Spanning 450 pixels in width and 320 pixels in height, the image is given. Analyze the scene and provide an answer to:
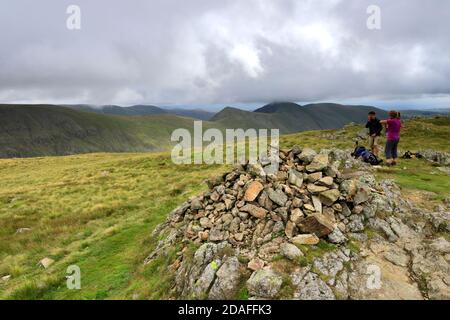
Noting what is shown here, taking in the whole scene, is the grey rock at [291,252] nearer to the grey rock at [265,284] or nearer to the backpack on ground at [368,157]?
the grey rock at [265,284]

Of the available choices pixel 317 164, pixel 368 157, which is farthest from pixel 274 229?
pixel 368 157

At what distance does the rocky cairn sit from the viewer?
967 centimetres

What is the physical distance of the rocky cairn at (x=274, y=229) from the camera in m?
9.67

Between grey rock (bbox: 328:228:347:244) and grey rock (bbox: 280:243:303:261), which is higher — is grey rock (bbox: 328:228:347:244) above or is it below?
above

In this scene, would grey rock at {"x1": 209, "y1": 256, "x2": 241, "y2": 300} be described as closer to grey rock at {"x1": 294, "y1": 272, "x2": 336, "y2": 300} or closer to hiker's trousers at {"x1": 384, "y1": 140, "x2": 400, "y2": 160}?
grey rock at {"x1": 294, "y1": 272, "x2": 336, "y2": 300}

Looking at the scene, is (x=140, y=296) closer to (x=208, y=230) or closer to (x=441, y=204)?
(x=208, y=230)

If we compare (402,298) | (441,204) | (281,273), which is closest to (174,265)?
→ (281,273)

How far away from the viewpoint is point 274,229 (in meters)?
11.4

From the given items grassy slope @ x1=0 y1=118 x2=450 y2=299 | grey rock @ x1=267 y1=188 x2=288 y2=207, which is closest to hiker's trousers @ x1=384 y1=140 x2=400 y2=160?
grassy slope @ x1=0 y1=118 x2=450 y2=299

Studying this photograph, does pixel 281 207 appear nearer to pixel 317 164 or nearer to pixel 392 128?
pixel 317 164

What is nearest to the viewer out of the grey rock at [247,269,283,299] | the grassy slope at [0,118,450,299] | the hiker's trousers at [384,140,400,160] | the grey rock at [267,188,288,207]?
the grey rock at [247,269,283,299]

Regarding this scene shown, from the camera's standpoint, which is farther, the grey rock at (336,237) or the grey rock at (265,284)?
the grey rock at (336,237)

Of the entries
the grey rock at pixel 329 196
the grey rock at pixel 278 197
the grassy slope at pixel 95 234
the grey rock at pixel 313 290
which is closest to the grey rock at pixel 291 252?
the grey rock at pixel 313 290

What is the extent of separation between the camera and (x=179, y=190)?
1128 inches
